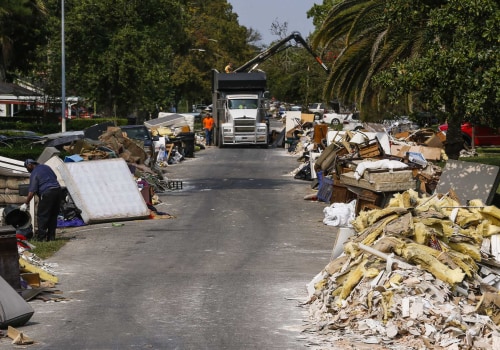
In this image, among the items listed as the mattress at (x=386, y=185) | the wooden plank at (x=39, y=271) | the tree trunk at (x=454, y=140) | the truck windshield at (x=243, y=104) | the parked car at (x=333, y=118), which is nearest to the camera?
the wooden plank at (x=39, y=271)

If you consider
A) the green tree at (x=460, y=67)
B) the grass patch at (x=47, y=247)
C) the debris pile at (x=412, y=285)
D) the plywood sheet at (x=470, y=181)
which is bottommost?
the grass patch at (x=47, y=247)

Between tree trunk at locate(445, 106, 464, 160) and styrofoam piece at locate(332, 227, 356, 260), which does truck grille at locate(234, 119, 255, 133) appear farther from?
styrofoam piece at locate(332, 227, 356, 260)

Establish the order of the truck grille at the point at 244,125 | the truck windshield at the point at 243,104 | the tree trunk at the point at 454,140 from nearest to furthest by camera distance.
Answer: the tree trunk at the point at 454,140 < the truck grille at the point at 244,125 < the truck windshield at the point at 243,104

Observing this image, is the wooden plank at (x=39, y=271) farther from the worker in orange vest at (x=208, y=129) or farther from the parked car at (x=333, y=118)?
the parked car at (x=333, y=118)

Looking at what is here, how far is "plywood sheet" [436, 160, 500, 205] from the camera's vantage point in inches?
746

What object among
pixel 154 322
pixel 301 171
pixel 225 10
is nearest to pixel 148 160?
pixel 301 171

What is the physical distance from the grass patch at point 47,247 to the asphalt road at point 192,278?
0.19 m

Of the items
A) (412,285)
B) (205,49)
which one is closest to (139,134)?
(412,285)

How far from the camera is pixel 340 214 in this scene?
21344 mm

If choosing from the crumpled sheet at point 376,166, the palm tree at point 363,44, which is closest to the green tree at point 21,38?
the palm tree at point 363,44

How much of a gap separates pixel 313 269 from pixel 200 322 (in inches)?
173

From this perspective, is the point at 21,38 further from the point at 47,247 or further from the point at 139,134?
the point at 47,247

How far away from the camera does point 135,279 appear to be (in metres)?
13.9

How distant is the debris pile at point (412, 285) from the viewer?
32.9 feet
